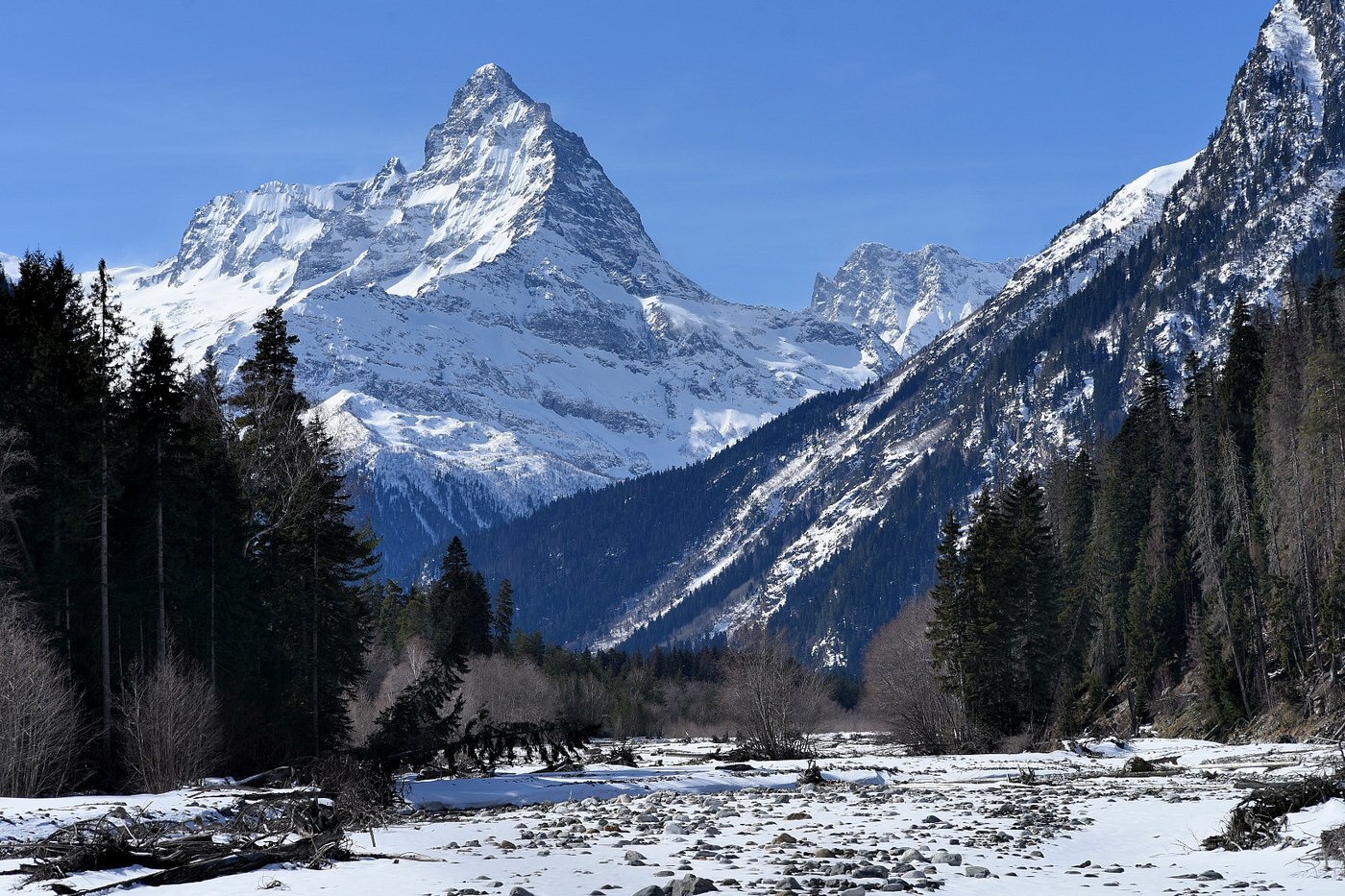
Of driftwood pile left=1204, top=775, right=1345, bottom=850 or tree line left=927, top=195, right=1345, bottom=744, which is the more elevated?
tree line left=927, top=195, right=1345, bottom=744

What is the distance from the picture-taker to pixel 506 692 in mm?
95562

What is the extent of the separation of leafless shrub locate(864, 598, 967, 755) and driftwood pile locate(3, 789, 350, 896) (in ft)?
175

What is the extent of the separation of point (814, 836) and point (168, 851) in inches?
450

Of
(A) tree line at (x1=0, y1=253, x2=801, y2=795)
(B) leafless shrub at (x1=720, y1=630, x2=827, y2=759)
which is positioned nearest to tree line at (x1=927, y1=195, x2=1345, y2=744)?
(B) leafless shrub at (x1=720, y1=630, x2=827, y2=759)

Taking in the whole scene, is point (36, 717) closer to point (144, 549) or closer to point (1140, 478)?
point (144, 549)

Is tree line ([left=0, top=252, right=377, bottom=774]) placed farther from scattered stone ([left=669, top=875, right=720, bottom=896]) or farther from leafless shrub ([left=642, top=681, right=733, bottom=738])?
leafless shrub ([left=642, top=681, right=733, bottom=738])

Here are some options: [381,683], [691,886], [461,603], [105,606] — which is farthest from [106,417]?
[461,603]

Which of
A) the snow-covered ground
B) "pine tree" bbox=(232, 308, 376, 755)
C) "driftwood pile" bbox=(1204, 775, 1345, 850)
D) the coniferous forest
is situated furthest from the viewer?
"pine tree" bbox=(232, 308, 376, 755)

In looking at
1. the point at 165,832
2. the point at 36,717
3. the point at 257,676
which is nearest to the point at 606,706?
the point at 257,676

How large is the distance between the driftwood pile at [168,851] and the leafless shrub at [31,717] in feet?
37.4

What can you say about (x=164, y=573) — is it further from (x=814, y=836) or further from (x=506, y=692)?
(x=506, y=692)

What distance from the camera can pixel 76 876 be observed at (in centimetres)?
1823

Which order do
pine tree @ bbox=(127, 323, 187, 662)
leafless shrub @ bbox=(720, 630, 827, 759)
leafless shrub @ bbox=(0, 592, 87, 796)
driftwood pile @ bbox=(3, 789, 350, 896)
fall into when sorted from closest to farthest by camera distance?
driftwood pile @ bbox=(3, 789, 350, 896)
leafless shrub @ bbox=(0, 592, 87, 796)
pine tree @ bbox=(127, 323, 187, 662)
leafless shrub @ bbox=(720, 630, 827, 759)

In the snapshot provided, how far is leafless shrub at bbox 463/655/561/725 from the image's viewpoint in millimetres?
88000
